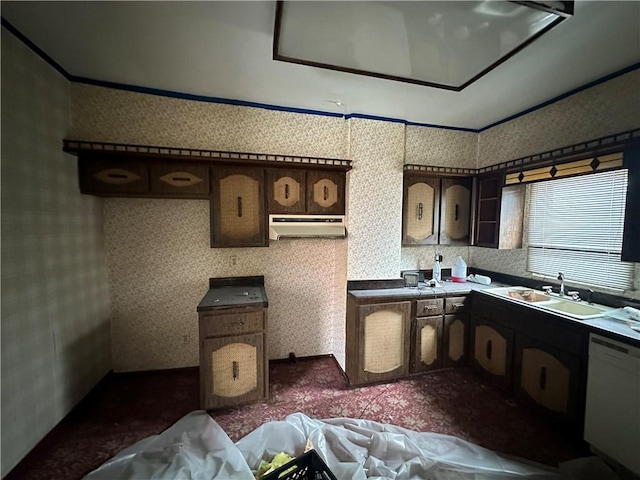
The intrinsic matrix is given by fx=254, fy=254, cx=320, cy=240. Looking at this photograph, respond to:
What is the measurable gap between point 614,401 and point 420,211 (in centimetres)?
200

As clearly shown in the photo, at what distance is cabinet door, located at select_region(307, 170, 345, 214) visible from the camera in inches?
102

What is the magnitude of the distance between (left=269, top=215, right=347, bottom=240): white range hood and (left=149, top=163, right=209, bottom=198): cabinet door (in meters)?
0.69

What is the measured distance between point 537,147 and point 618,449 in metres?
2.44

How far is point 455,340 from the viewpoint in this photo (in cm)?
268

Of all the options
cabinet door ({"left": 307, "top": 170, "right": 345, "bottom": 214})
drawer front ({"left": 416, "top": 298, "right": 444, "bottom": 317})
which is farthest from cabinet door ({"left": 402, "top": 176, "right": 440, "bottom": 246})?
cabinet door ({"left": 307, "top": 170, "right": 345, "bottom": 214})

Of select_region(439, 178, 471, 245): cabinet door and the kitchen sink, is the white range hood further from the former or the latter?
the kitchen sink

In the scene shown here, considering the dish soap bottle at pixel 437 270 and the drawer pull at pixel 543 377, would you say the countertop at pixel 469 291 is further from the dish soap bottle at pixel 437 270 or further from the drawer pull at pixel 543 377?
the drawer pull at pixel 543 377

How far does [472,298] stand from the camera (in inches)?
105

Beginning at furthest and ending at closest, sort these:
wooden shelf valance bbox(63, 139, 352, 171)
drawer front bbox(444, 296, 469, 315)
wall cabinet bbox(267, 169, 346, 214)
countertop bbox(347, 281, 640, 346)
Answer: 1. drawer front bbox(444, 296, 469, 315)
2. wall cabinet bbox(267, 169, 346, 214)
3. wooden shelf valance bbox(63, 139, 352, 171)
4. countertop bbox(347, 281, 640, 346)

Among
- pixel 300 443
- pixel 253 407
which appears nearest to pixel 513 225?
pixel 300 443

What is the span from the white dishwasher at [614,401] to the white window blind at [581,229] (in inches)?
31.4

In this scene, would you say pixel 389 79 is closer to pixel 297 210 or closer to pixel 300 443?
pixel 297 210

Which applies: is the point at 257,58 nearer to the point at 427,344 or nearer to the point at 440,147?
the point at 440,147

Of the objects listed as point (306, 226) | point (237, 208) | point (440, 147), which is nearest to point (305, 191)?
point (306, 226)
